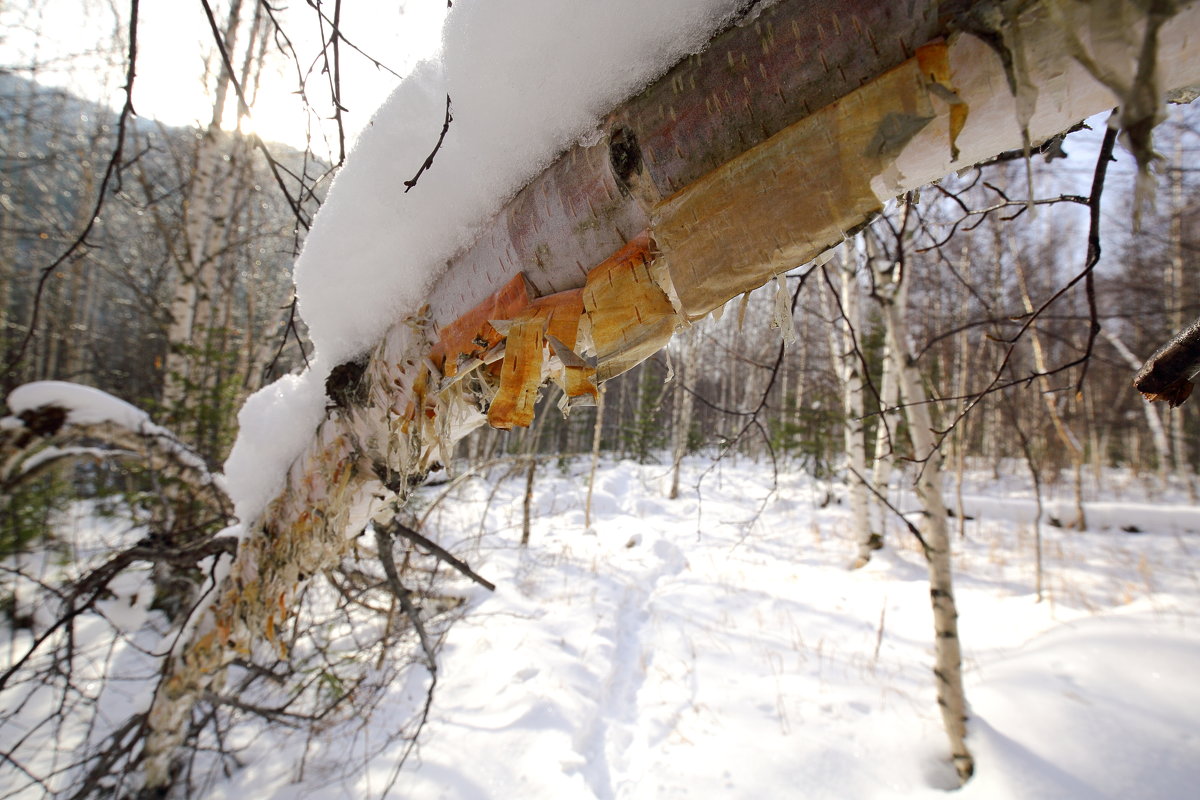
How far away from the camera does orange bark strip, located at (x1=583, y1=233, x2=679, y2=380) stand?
546 mm

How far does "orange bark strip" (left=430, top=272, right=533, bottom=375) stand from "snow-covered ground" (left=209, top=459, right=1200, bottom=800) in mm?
2213

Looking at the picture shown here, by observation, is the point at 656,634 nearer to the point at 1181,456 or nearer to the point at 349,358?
the point at 349,358

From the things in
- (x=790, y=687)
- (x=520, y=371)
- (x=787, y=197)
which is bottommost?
(x=790, y=687)

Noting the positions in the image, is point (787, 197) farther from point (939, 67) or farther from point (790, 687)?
point (790, 687)

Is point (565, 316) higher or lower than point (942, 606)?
higher

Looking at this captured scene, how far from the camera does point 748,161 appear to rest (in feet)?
1.50

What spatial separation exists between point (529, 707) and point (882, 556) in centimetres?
473

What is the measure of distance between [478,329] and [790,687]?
3.50 meters

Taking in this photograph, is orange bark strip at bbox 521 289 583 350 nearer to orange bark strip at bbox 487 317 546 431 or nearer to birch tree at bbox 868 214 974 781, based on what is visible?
orange bark strip at bbox 487 317 546 431

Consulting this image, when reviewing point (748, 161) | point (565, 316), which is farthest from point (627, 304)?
point (748, 161)

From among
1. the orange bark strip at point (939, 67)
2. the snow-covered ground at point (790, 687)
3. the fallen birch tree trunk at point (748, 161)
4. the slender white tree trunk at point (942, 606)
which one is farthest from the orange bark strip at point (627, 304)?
the snow-covered ground at point (790, 687)

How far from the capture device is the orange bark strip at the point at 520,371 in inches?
23.5

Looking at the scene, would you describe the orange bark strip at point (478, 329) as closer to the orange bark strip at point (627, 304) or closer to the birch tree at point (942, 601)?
the orange bark strip at point (627, 304)

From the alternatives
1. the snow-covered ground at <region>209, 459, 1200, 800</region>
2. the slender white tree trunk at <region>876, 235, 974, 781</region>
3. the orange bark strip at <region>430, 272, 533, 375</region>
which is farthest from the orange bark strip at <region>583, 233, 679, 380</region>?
the snow-covered ground at <region>209, 459, 1200, 800</region>
